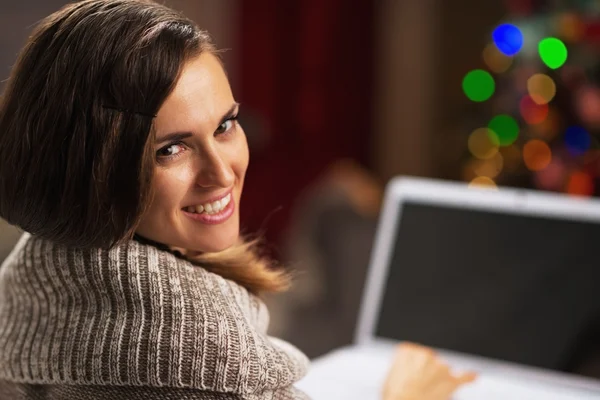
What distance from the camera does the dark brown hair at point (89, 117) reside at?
0.69 m

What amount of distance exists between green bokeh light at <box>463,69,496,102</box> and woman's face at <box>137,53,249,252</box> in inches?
84.5

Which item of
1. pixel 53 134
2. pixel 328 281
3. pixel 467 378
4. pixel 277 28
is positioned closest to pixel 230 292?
pixel 53 134

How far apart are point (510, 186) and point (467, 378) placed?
4.97 ft

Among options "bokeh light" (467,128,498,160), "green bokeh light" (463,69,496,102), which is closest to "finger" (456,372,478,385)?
"bokeh light" (467,128,498,160)

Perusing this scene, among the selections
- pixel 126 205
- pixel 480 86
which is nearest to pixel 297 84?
pixel 480 86

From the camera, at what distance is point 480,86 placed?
2.85 metres

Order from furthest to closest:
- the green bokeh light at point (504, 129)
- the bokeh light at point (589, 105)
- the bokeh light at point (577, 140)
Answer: the green bokeh light at point (504, 129)
the bokeh light at point (577, 140)
the bokeh light at point (589, 105)

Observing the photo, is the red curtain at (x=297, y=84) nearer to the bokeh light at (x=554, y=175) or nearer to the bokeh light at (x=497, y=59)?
the bokeh light at (x=497, y=59)

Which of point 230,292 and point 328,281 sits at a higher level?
point 230,292

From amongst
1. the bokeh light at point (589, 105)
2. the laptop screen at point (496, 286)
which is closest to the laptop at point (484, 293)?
the laptop screen at point (496, 286)

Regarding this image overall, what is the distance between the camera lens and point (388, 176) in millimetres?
3828

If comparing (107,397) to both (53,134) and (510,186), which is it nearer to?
(53,134)

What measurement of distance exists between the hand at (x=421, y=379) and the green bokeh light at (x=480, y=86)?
6.01 ft

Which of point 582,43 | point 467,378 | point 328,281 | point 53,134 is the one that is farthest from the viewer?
point 328,281
